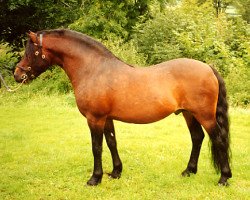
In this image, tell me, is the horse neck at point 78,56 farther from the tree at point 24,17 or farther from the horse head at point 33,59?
the tree at point 24,17

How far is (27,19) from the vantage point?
1617 centimetres

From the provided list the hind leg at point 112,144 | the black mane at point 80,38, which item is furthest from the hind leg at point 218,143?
the black mane at point 80,38

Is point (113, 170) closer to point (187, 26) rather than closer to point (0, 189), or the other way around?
point (0, 189)

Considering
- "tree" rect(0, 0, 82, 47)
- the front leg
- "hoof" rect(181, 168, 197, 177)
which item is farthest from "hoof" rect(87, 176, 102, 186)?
"tree" rect(0, 0, 82, 47)

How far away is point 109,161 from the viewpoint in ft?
22.1

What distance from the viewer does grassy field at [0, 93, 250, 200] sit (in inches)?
206

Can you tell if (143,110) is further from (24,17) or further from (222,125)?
(24,17)

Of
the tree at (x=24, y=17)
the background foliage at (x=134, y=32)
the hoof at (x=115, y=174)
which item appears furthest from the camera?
the tree at (x=24, y=17)

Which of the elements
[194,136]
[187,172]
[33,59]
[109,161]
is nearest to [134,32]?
[109,161]

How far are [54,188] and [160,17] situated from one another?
45.1ft

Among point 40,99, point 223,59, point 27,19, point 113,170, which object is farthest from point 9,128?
point 223,59

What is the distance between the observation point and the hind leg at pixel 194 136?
5750mm

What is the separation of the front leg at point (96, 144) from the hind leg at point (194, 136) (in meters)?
1.41

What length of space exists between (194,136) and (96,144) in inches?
64.3
